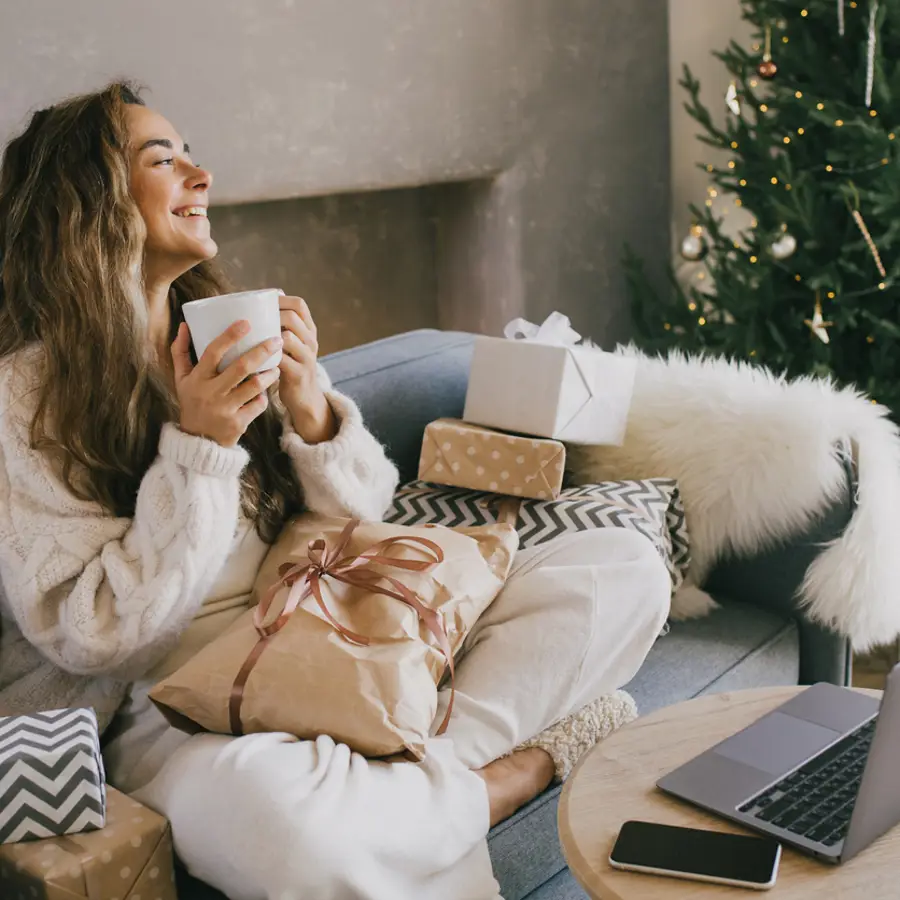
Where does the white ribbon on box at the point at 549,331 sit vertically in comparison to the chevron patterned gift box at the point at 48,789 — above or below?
above

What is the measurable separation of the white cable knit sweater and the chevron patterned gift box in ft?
0.75

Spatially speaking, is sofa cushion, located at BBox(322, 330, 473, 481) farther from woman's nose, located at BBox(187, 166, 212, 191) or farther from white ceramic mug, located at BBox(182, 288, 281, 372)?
white ceramic mug, located at BBox(182, 288, 281, 372)

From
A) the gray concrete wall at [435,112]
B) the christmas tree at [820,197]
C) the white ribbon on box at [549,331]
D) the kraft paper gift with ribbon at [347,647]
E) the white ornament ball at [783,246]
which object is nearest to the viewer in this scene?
the kraft paper gift with ribbon at [347,647]

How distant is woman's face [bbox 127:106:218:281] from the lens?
4.99ft

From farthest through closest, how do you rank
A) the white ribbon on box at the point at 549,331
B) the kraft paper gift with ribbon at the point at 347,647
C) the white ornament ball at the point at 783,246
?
the white ornament ball at the point at 783,246
the white ribbon on box at the point at 549,331
the kraft paper gift with ribbon at the point at 347,647

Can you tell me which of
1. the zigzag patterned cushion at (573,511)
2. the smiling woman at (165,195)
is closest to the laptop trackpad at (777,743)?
the zigzag patterned cushion at (573,511)

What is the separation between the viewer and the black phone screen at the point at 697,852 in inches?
36.9

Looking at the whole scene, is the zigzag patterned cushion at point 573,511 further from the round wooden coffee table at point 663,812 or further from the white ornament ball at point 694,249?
the white ornament ball at point 694,249

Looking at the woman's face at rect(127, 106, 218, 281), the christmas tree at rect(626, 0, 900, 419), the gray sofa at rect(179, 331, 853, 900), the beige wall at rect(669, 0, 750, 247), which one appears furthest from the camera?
the beige wall at rect(669, 0, 750, 247)

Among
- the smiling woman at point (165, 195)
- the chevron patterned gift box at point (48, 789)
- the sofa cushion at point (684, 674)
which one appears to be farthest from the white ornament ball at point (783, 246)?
the chevron patterned gift box at point (48, 789)

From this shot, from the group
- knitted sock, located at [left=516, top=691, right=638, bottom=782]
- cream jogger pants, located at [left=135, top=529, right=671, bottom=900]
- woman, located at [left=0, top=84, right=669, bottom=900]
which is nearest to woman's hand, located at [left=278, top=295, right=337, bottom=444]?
woman, located at [left=0, top=84, right=669, bottom=900]

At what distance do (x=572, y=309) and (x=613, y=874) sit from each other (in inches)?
95.5

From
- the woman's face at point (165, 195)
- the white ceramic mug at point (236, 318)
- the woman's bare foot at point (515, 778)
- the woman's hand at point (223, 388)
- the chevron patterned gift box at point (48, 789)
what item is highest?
A: the woman's face at point (165, 195)

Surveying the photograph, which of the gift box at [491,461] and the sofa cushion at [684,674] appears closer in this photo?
the sofa cushion at [684,674]
